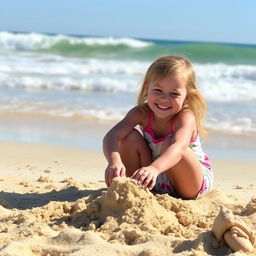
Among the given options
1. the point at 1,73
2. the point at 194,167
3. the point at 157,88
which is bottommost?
the point at 1,73

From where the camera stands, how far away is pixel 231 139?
7133 mm

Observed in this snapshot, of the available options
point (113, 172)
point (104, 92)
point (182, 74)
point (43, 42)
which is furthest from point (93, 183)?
point (43, 42)

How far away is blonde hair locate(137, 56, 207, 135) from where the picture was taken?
378 centimetres

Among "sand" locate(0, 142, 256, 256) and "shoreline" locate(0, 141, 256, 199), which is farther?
"shoreline" locate(0, 141, 256, 199)

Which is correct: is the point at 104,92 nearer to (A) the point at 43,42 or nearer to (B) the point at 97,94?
(B) the point at 97,94

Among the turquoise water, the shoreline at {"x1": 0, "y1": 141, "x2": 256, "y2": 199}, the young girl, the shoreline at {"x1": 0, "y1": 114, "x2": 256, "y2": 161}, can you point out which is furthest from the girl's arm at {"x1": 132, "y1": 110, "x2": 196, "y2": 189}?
the shoreline at {"x1": 0, "y1": 114, "x2": 256, "y2": 161}

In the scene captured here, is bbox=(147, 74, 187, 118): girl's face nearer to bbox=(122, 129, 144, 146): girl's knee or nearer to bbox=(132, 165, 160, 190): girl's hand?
bbox=(122, 129, 144, 146): girl's knee

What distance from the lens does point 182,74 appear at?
381cm

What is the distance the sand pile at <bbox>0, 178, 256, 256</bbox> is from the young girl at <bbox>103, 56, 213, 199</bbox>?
0.26m

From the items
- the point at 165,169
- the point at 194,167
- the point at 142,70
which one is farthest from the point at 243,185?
the point at 142,70

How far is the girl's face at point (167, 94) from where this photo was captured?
378cm

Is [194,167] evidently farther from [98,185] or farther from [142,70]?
[142,70]

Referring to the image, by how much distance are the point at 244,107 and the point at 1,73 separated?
22.5ft

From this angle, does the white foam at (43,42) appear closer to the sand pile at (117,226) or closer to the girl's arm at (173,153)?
the girl's arm at (173,153)
